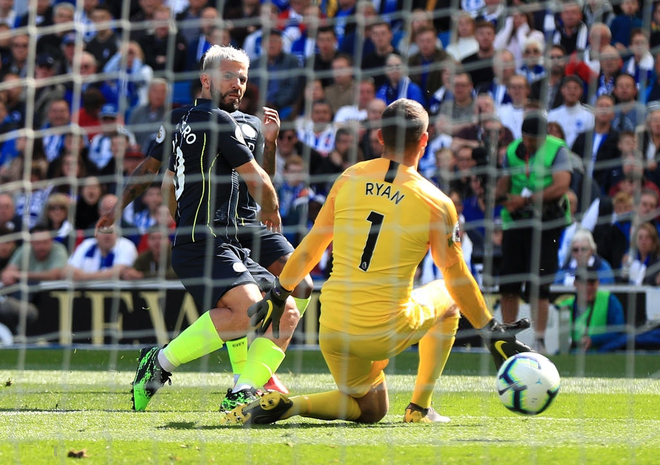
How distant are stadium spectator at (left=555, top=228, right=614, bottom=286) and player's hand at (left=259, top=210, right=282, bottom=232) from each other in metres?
4.51

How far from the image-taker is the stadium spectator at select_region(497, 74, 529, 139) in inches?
388

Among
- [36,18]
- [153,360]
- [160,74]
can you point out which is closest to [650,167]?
[160,74]

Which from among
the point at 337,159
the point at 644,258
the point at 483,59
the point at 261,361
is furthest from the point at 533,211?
the point at 261,361

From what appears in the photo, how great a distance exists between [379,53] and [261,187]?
5821 millimetres

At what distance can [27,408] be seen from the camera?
554 centimetres

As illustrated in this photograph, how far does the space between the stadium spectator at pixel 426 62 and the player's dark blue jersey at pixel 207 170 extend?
513 cm

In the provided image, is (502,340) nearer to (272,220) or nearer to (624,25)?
(272,220)

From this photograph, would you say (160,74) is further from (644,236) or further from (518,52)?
(644,236)

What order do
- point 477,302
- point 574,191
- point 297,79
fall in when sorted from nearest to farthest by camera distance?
point 477,302, point 574,191, point 297,79

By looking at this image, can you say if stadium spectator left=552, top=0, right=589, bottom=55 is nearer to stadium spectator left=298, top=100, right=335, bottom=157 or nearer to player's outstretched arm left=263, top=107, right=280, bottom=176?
stadium spectator left=298, top=100, right=335, bottom=157

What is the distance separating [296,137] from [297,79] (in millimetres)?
910

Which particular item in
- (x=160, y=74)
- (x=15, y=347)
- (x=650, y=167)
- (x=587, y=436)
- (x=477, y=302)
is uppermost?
(x=160, y=74)

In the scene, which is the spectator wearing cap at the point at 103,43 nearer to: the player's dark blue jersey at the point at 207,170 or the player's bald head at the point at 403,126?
the player's dark blue jersey at the point at 207,170

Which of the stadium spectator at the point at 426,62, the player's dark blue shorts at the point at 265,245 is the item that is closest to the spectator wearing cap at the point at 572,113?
the stadium spectator at the point at 426,62
